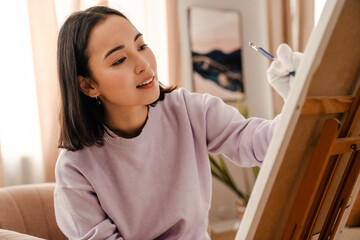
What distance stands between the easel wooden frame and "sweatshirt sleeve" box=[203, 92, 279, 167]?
0.25 m

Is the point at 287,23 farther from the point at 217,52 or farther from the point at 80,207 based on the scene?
the point at 80,207

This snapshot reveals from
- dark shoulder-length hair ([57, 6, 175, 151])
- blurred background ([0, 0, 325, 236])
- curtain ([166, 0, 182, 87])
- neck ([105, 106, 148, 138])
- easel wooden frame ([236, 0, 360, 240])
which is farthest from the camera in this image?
curtain ([166, 0, 182, 87])

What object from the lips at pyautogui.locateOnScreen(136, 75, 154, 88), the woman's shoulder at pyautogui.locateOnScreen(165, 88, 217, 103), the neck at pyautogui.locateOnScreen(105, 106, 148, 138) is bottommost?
the neck at pyautogui.locateOnScreen(105, 106, 148, 138)

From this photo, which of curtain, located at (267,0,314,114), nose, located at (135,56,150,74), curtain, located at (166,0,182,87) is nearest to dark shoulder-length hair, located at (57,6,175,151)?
nose, located at (135,56,150,74)

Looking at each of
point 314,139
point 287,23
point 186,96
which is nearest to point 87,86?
point 186,96

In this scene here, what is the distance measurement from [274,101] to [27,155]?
83.9 inches

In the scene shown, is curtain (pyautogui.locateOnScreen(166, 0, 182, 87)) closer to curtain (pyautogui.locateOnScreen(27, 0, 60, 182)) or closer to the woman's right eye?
curtain (pyautogui.locateOnScreen(27, 0, 60, 182))

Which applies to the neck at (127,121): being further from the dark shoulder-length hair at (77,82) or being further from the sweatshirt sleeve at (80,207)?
the sweatshirt sleeve at (80,207)

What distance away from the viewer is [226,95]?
328 cm

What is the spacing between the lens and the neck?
1.23 metres

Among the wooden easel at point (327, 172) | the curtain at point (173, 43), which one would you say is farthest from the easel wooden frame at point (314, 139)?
the curtain at point (173, 43)

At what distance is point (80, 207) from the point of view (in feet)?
3.76

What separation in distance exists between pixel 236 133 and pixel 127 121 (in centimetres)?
36

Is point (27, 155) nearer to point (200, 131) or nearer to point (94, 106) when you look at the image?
point (94, 106)
